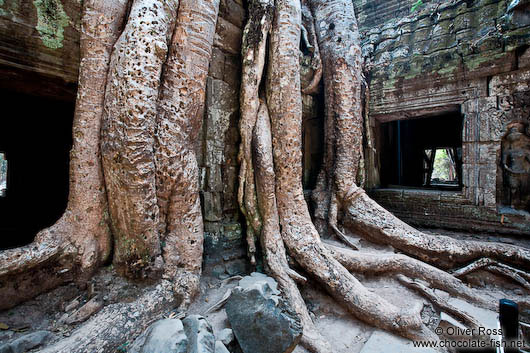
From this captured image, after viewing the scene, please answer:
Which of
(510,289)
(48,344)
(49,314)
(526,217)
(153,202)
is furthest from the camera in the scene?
(526,217)

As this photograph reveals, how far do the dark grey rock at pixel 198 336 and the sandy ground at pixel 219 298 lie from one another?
28cm

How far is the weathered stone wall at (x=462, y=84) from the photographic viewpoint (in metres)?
3.02

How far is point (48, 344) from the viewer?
1.31 metres

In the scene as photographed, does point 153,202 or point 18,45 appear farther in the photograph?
point 153,202

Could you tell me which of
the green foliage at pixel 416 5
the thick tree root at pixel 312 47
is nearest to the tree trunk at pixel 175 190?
the thick tree root at pixel 312 47

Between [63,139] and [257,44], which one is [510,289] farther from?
[63,139]

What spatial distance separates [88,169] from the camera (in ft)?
5.47

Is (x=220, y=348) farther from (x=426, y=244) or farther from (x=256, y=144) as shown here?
(x=426, y=244)

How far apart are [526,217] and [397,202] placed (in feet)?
4.62

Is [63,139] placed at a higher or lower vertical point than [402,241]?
higher

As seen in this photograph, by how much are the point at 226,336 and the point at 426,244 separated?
231cm

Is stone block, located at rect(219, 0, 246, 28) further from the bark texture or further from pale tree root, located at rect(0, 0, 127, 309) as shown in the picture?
pale tree root, located at rect(0, 0, 127, 309)

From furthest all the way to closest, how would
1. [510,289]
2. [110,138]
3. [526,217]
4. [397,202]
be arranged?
[397,202] → [526,217] → [510,289] → [110,138]

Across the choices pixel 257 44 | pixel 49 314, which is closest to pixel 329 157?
pixel 257 44
